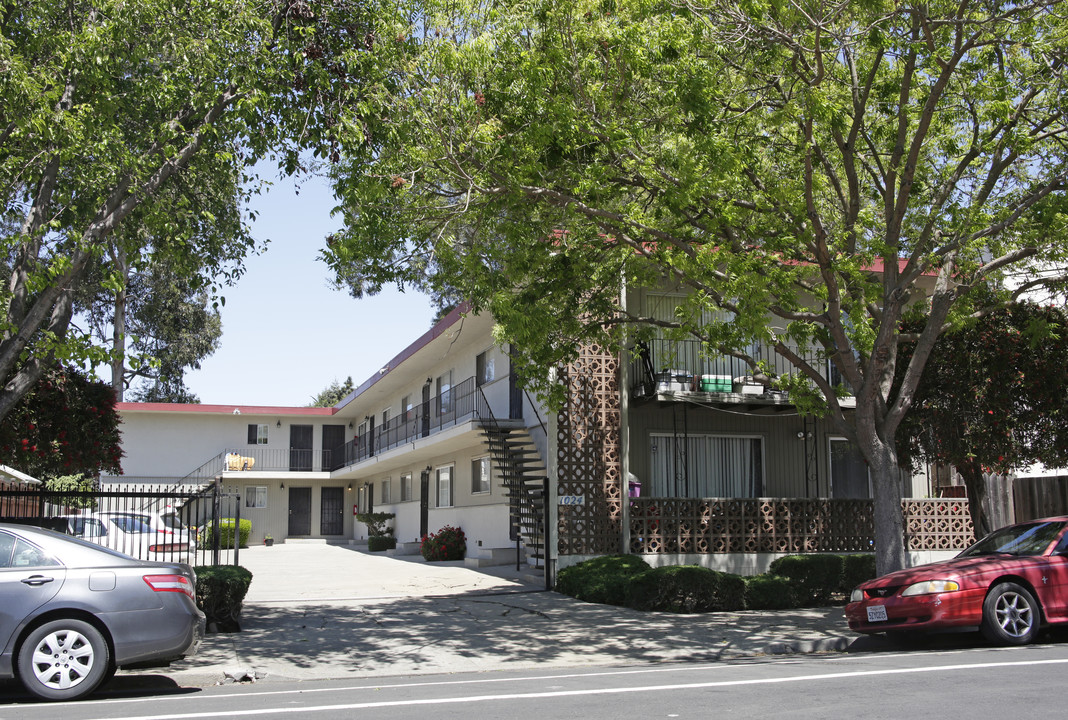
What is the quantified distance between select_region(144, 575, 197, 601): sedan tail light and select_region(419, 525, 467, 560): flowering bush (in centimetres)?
1599

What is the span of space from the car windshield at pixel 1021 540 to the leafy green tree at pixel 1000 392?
4664 millimetres

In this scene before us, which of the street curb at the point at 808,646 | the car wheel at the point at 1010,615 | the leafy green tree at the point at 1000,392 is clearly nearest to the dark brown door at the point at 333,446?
the leafy green tree at the point at 1000,392

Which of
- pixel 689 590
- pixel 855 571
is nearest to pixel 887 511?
pixel 855 571

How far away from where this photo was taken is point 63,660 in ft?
24.8

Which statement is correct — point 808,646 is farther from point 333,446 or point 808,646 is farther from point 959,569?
point 333,446

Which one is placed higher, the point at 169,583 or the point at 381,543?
the point at 169,583

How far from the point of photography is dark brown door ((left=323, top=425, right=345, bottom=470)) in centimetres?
4044

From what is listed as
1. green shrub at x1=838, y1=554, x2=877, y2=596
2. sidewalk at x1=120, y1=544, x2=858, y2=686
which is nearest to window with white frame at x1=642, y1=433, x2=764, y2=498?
sidewalk at x1=120, y1=544, x2=858, y2=686

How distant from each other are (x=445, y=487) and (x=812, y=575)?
Result: 14.3m

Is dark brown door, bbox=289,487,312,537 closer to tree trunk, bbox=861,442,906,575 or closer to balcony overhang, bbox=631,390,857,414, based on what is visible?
balcony overhang, bbox=631,390,857,414

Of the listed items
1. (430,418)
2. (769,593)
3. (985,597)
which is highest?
(430,418)

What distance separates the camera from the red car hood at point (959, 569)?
9.89 meters

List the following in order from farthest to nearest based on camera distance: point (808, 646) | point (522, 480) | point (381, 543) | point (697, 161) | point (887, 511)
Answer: point (381, 543) < point (522, 480) < point (887, 511) < point (697, 161) < point (808, 646)

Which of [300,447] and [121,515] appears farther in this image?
[300,447]
